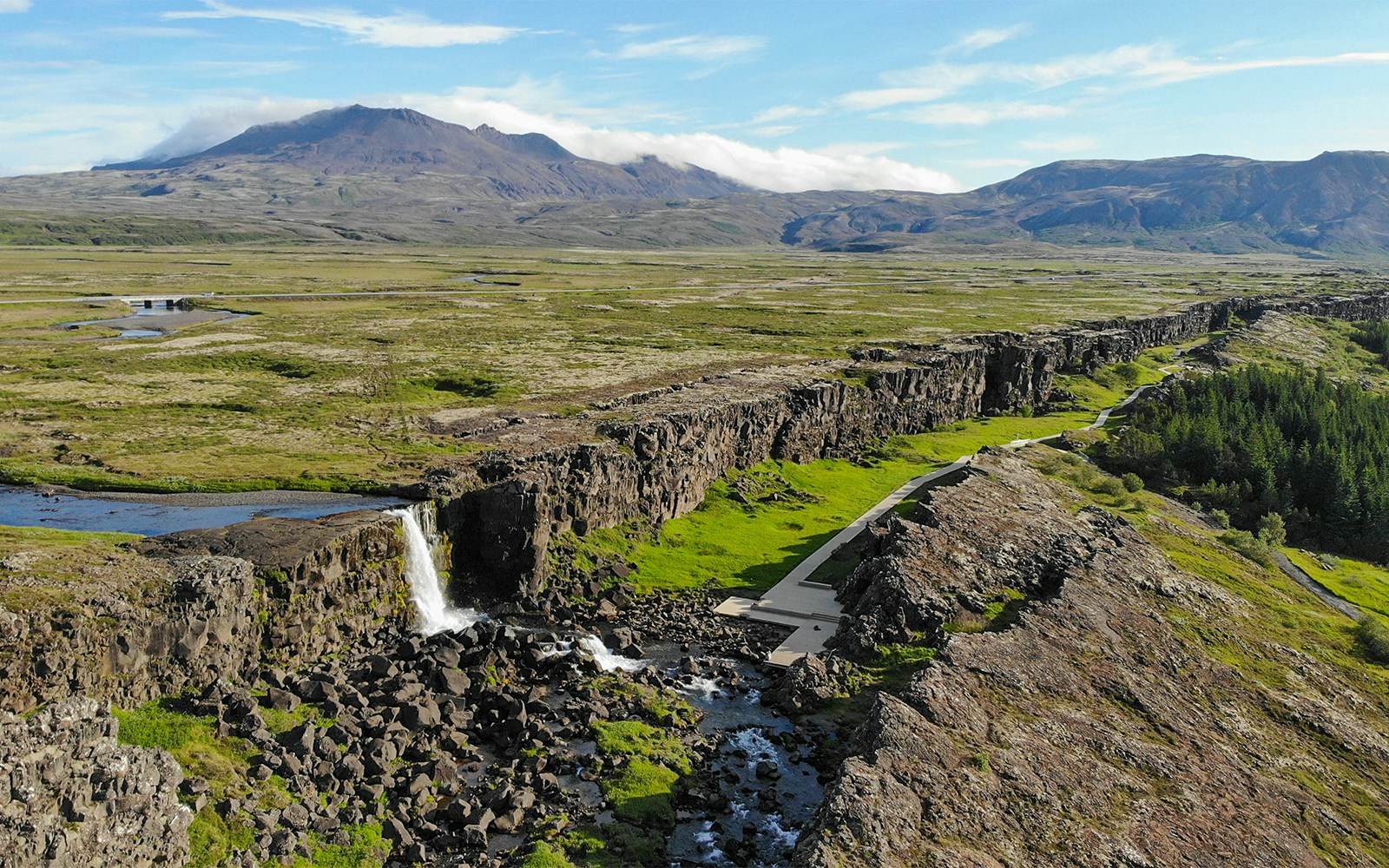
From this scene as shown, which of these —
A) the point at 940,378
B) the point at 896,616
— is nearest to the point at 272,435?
the point at 896,616

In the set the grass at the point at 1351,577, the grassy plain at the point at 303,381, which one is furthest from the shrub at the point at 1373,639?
the grassy plain at the point at 303,381

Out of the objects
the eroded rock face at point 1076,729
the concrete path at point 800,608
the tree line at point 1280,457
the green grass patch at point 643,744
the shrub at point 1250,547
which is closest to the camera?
the eroded rock face at point 1076,729

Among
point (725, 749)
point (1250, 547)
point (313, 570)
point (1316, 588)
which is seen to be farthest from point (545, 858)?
point (1250, 547)

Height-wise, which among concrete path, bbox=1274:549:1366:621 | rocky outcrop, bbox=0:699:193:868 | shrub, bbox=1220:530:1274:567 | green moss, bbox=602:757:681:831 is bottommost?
concrete path, bbox=1274:549:1366:621

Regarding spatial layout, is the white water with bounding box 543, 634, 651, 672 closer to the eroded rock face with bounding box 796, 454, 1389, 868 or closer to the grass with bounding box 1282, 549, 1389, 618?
the eroded rock face with bounding box 796, 454, 1389, 868

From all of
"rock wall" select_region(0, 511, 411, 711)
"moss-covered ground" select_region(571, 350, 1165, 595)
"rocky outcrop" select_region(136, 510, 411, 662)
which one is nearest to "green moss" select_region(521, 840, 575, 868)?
"rock wall" select_region(0, 511, 411, 711)

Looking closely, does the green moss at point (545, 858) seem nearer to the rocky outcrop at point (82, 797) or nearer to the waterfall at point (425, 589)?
the rocky outcrop at point (82, 797)

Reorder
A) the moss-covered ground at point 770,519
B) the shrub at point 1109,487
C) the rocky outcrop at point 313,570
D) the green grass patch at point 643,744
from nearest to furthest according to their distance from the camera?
1. the green grass patch at point 643,744
2. the rocky outcrop at point 313,570
3. the moss-covered ground at point 770,519
4. the shrub at point 1109,487
